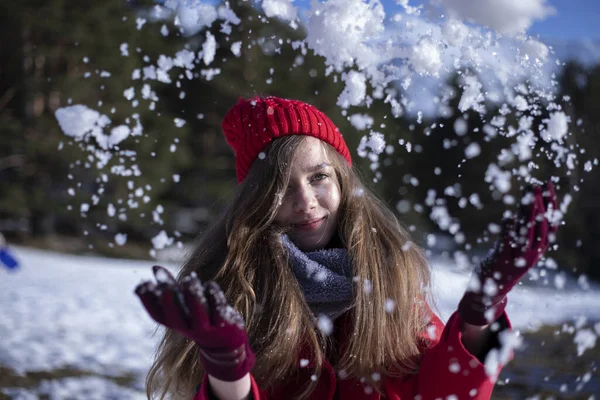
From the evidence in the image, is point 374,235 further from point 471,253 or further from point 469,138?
point 471,253

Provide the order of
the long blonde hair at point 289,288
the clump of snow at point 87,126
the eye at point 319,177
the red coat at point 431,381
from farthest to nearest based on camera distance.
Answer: the clump of snow at point 87,126 → the eye at point 319,177 → the long blonde hair at point 289,288 → the red coat at point 431,381

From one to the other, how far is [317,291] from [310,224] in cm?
20

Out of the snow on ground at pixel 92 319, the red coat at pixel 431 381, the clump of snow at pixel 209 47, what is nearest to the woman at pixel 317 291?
the red coat at pixel 431 381

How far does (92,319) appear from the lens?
20.5 feet

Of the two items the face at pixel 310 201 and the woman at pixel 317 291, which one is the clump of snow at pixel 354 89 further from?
the face at pixel 310 201

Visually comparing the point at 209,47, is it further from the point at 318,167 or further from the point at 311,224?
the point at 311,224

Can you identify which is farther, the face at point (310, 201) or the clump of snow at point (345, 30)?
the clump of snow at point (345, 30)

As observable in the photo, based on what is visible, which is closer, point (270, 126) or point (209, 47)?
point (270, 126)

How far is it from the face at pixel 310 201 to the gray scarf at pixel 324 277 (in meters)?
0.05

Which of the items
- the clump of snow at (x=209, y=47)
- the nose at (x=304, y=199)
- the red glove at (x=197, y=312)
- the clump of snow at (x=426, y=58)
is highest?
the clump of snow at (x=426, y=58)

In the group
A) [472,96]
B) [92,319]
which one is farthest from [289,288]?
[92,319]

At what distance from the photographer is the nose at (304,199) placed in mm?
1774

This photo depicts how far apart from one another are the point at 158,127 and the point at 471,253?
12.5 ft

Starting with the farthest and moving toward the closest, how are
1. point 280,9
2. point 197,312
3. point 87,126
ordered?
point 87,126 → point 280,9 → point 197,312
